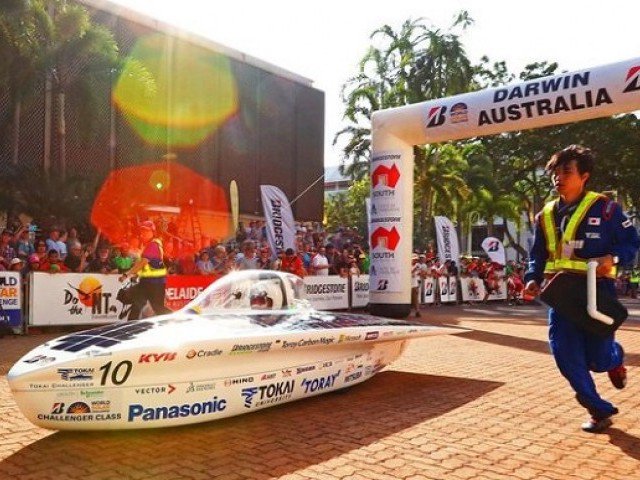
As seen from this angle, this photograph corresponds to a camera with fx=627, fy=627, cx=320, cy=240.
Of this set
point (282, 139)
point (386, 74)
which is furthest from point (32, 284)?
point (282, 139)

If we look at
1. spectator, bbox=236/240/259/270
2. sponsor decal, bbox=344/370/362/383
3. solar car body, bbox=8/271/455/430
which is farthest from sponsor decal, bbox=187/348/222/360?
spectator, bbox=236/240/259/270

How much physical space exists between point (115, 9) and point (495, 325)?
870 inches

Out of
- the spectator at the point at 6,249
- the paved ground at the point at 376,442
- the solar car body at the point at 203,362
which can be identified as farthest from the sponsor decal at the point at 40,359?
the spectator at the point at 6,249

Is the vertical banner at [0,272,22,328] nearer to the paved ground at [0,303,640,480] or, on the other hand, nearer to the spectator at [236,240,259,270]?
the spectator at [236,240,259,270]

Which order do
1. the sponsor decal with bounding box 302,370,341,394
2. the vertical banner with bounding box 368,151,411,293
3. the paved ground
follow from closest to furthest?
the paved ground
the sponsor decal with bounding box 302,370,341,394
the vertical banner with bounding box 368,151,411,293

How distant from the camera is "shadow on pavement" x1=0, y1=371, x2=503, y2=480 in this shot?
3715mm

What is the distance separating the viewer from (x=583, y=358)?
14.6 ft

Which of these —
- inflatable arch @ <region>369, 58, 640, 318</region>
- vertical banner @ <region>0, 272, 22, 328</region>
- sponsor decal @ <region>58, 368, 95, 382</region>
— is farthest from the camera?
inflatable arch @ <region>369, 58, 640, 318</region>

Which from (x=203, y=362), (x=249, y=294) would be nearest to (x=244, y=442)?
(x=203, y=362)

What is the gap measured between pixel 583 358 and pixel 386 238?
9.01 m

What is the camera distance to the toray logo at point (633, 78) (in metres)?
10.4

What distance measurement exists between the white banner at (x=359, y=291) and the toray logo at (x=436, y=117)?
5.74 metres

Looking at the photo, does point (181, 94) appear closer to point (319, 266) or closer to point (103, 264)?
point (319, 266)

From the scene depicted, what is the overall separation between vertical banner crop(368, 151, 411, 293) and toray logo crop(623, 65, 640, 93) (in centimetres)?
456
